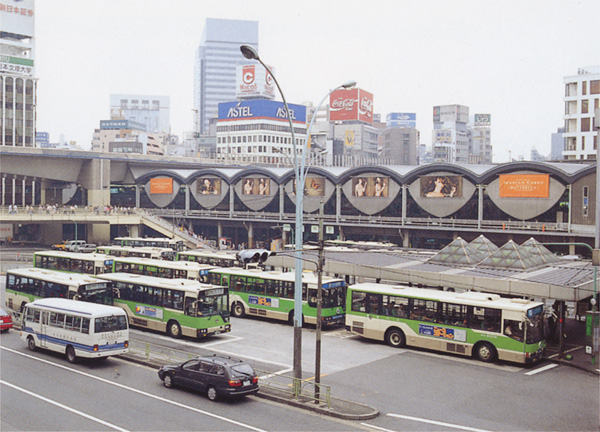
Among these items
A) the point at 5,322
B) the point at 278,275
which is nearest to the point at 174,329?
the point at 278,275

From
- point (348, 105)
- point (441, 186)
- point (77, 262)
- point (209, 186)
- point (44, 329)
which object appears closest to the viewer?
point (44, 329)

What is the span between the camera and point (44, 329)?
86.2 ft

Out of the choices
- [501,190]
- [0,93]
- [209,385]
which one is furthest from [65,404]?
[0,93]

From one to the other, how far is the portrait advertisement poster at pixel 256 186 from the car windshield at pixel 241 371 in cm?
5958

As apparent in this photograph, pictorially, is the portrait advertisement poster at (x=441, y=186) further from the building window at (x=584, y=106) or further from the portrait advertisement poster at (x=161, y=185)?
the building window at (x=584, y=106)

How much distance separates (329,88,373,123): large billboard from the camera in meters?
165

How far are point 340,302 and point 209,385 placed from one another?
14.1m

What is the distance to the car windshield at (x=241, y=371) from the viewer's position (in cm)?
2006

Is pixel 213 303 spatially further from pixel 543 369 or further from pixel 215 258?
pixel 215 258

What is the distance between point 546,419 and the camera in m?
18.9

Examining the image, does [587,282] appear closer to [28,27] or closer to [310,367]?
[310,367]

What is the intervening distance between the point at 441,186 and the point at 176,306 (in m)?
41.2

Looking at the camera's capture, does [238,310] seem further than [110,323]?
Yes

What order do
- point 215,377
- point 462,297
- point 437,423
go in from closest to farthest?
point 437,423 < point 215,377 < point 462,297
